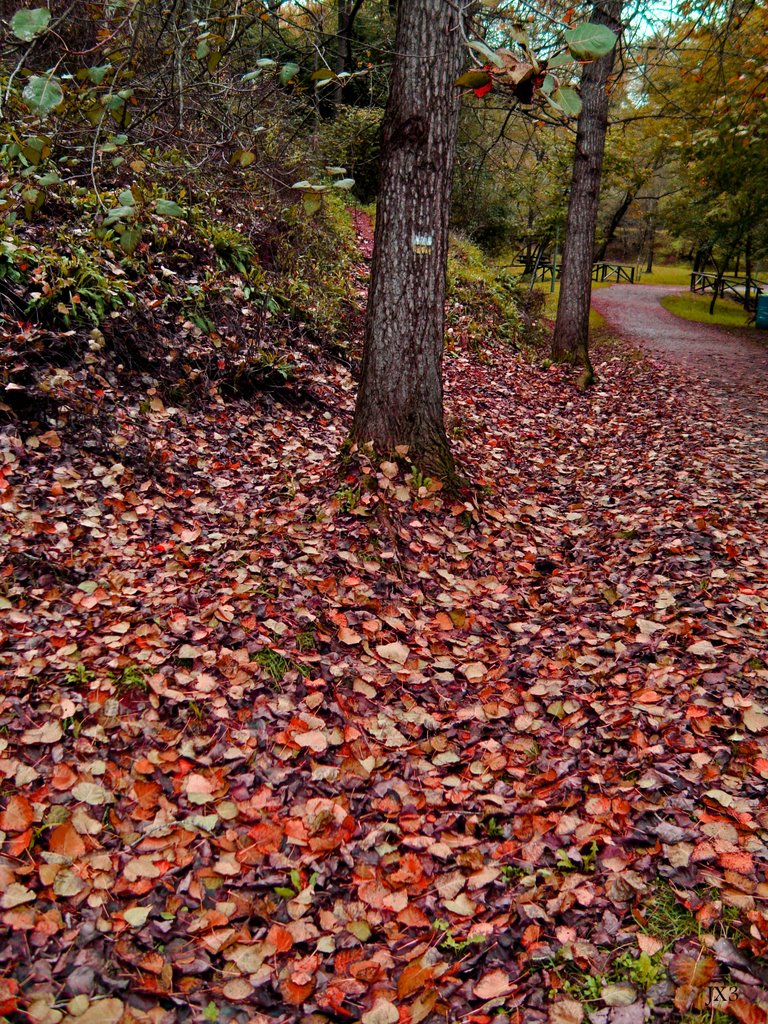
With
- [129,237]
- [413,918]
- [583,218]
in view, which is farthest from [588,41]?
[583,218]

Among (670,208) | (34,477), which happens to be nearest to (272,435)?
(34,477)

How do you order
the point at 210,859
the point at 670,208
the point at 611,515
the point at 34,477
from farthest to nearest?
the point at 670,208, the point at 611,515, the point at 34,477, the point at 210,859

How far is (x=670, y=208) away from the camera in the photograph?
19.6 m

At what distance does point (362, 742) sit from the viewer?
3021mm

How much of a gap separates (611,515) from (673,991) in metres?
3.52

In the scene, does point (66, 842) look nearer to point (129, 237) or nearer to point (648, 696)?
point (129, 237)

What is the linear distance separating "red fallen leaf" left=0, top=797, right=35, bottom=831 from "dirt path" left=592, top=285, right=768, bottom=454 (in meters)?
6.76

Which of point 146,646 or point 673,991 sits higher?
point 146,646

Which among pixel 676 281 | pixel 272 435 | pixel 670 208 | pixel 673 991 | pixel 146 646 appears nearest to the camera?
pixel 673 991

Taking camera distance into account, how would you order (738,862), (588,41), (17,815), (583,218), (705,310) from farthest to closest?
(705,310), (583,218), (17,815), (738,862), (588,41)

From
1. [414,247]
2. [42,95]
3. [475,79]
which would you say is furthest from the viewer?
[414,247]

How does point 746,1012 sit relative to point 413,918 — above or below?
above

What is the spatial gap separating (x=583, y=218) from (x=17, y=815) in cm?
978

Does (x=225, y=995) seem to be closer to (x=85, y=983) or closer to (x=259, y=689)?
(x=85, y=983)
